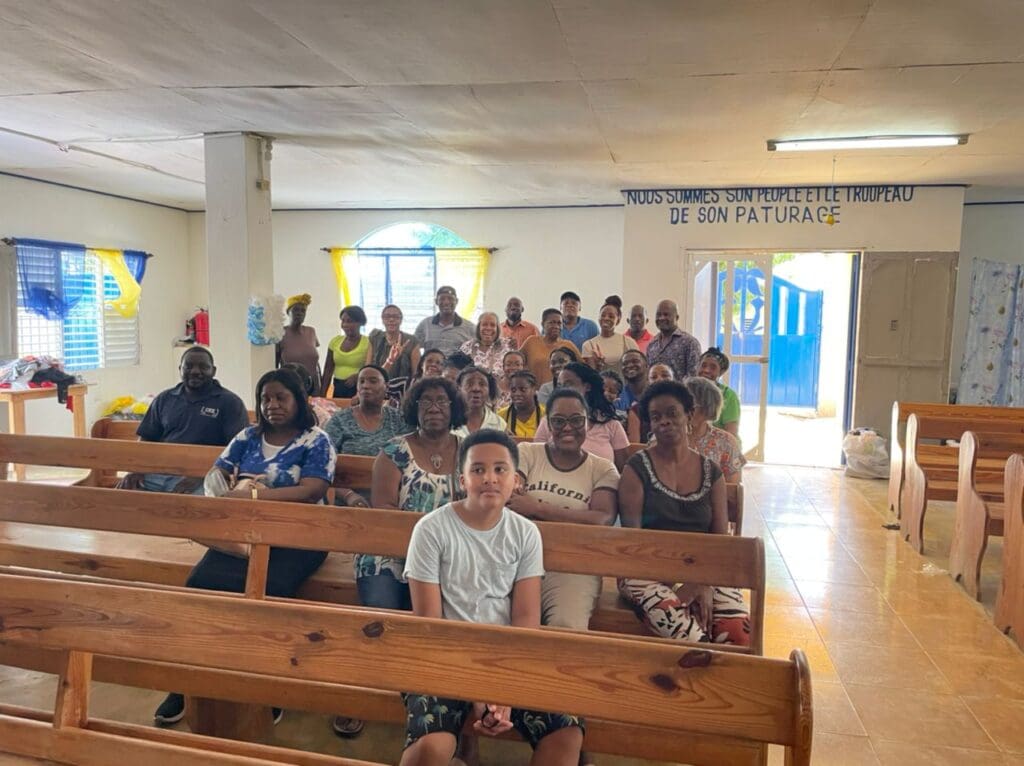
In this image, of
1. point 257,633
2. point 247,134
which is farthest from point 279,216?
point 257,633

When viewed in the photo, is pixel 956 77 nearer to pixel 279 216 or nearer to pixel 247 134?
pixel 247 134

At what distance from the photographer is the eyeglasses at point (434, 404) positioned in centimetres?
283

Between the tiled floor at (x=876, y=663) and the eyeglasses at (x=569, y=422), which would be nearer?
the tiled floor at (x=876, y=663)

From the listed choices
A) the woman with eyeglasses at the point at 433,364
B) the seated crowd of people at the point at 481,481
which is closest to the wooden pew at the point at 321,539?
the seated crowd of people at the point at 481,481

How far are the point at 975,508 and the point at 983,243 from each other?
5.24 metres

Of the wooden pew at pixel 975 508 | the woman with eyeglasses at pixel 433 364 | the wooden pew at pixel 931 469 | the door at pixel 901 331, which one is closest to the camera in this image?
the wooden pew at pixel 975 508

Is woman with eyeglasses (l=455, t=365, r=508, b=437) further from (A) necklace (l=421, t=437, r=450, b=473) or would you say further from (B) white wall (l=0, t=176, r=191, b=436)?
(B) white wall (l=0, t=176, r=191, b=436)

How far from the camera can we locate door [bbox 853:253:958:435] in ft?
23.0

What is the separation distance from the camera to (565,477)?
2758 millimetres

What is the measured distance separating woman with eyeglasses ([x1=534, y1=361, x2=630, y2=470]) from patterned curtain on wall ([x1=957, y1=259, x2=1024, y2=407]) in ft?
19.6

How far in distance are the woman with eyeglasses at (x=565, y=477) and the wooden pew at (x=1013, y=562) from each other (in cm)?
210

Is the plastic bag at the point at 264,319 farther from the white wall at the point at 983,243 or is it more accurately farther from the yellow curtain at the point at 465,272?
the white wall at the point at 983,243

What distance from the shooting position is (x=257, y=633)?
1.59m

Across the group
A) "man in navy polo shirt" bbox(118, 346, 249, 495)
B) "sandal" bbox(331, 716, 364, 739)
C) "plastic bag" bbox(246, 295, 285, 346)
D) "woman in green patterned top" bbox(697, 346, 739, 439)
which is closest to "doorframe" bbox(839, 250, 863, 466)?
"woman in green patterned top" bbox(697, 346, 739, 439)
